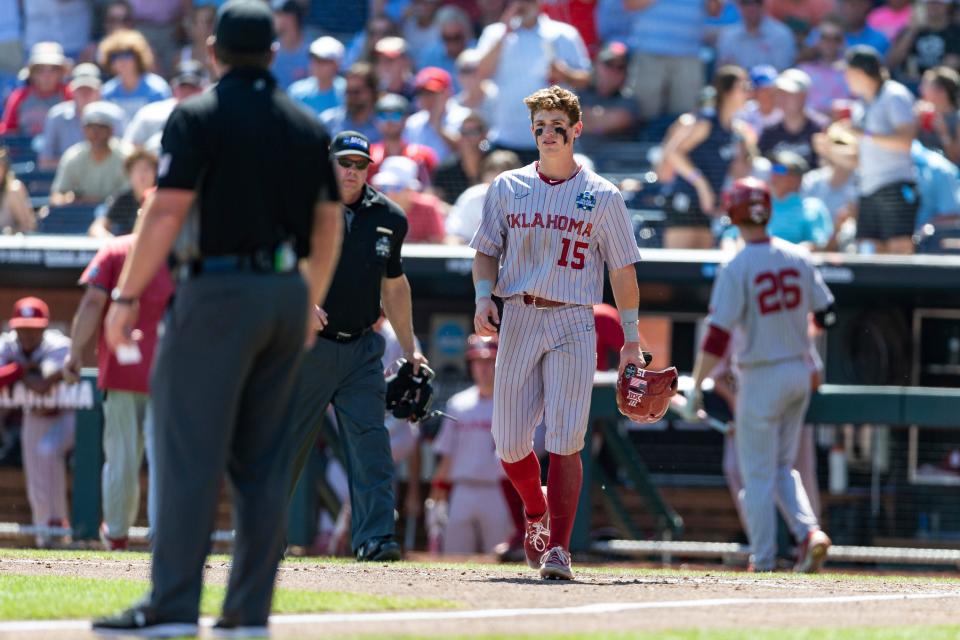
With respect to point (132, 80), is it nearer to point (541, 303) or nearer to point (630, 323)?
point (541, 303)

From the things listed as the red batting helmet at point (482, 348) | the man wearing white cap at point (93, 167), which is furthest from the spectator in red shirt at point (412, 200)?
the man wearing white cap at point (93, 167)

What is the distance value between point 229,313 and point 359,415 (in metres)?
3.42

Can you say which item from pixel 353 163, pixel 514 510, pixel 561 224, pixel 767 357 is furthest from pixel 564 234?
pixel 514 510

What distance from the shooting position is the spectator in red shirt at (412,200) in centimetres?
1152

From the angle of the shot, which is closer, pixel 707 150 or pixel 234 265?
pixel 234 265

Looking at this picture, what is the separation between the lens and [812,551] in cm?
900

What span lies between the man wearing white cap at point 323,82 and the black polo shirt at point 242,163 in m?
9.06

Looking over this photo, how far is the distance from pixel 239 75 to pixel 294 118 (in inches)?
7.4

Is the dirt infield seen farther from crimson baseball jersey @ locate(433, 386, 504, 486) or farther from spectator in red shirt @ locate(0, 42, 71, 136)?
spectator in red shirt @ locate(0, 42, 71, 136)

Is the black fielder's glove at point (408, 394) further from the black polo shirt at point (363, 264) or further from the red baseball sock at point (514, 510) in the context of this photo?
the red baseball sock at point (514, 510)

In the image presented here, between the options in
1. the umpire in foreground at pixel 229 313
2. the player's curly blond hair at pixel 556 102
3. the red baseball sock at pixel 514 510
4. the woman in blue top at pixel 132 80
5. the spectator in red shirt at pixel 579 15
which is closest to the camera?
the umpire in foreground at pixel 229 313

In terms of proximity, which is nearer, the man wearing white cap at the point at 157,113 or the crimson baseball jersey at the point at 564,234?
the crimson baseball jersey at the point at 564,234

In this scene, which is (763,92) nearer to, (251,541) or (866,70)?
(866,70)

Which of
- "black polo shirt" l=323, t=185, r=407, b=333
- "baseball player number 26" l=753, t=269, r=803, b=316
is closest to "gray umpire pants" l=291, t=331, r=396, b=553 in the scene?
"black polo shirt" l=323, t=185, r=407, b=333
